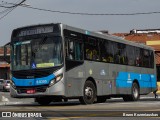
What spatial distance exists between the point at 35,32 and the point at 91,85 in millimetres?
3461

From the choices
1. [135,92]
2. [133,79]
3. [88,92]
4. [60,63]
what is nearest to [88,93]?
[88,92]

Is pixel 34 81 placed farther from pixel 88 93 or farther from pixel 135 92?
pixel 135 92

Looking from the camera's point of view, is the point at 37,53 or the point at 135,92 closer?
the point at 37,53

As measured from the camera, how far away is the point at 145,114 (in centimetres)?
867

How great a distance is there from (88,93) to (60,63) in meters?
2.44

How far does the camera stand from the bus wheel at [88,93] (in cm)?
1977

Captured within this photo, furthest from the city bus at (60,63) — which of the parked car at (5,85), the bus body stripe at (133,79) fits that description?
the parked car at (5,85)

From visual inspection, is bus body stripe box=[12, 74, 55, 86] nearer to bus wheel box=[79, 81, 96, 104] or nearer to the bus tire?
bus wheel box=[79, 81, 96, 104]

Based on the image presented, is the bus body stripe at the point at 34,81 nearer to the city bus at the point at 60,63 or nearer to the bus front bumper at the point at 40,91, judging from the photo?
the city bus at the point at 60,63

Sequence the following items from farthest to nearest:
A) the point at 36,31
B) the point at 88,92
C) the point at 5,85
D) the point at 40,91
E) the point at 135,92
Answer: the point at 5,85
the point at 135,92
the point at 88,92
the point at 36,31
the point at 40,91

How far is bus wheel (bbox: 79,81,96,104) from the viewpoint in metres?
19.8

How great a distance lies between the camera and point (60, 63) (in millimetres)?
18359

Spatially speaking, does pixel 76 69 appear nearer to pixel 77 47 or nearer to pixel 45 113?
pixel 77 47

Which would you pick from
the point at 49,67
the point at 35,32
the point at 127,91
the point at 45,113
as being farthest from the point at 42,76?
the point at 45,113
